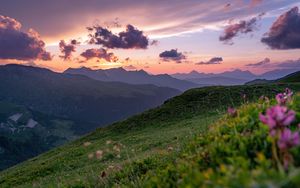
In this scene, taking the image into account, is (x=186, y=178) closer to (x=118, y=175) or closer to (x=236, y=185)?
(x=236, y=185)

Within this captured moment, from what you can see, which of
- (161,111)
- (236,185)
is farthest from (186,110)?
(236,185)

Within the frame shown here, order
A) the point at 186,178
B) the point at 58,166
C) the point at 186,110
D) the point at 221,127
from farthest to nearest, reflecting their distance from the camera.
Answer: the point at 186,110, the point at 58,166, the point at 221,127, the point at 186,178

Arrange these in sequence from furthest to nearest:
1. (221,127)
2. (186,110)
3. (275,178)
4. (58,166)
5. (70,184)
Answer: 1. (186,110)
2. (58,166)
3. (70,184)
4. (221,127)
5. (275,178)

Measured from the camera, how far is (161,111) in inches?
2173

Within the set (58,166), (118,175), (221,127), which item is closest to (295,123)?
(221,127)

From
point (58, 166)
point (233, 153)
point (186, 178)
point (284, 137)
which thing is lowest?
point (58, 166)

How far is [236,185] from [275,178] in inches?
13.2

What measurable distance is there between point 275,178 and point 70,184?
37.9ft

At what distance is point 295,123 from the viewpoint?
601cm

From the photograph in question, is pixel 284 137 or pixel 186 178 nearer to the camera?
pixel 284 137

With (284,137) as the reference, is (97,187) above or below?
below

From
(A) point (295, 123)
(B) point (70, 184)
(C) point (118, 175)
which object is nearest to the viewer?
(A) point (295, 123)

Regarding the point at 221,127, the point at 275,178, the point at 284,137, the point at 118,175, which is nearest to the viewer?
the point at 275,178

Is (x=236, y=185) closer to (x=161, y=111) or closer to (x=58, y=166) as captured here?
(x=58, y=166)
